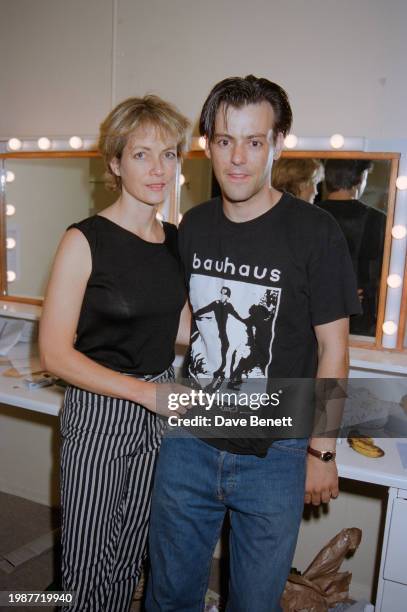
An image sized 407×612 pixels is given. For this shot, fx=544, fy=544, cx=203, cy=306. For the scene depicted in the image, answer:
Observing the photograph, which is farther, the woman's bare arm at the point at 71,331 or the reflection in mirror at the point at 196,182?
the reflection in mirror at the point at 196,182

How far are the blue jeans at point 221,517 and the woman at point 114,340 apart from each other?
4.1 inches

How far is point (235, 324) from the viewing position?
1.15 m

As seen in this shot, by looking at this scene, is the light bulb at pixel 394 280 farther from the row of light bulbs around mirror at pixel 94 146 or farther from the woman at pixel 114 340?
the woman at pixel 114 340

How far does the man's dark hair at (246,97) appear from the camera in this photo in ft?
3.61

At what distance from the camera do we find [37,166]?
222 centimetres

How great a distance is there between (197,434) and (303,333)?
1.05 feet

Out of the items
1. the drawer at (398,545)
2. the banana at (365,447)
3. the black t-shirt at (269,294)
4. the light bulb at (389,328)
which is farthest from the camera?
the light bulb at (389,328)

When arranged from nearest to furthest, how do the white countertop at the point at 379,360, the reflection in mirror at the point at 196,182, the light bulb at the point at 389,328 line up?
the white countertop at the point at 379,360 < the light bulb at the point at 389,328 < the reflection in mirror at the point at 196,182

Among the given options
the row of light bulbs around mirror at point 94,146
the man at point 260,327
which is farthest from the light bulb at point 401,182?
the man at point 260,327

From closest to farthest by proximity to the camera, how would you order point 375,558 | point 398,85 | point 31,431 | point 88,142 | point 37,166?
point 398,85, point 375,558, point 88,142, point 37,166, point 31,431

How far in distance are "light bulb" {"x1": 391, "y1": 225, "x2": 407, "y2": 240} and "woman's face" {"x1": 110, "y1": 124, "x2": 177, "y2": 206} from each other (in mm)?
788

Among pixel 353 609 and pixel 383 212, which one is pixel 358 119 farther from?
pixel 353 609

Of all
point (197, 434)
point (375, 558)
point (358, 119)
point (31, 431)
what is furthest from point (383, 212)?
point (31, 431)

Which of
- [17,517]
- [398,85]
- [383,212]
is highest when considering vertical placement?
[398,85]
